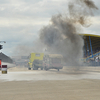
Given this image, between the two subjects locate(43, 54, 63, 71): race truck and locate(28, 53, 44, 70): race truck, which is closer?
locate(43, 54, 63, 71): race truck

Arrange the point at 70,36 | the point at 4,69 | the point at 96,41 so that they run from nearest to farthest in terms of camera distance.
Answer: the point at 4,69 < the point at 70,36 < the point at 96,41

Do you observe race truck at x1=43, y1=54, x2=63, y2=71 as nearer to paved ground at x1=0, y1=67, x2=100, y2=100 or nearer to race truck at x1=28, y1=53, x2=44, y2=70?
race truck at x1=28, y1=53, x2=44, y2=70

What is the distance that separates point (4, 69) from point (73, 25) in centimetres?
1153

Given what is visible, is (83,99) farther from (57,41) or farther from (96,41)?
(96,41)

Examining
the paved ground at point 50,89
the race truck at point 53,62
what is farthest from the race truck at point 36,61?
the paved ground at point 50,89

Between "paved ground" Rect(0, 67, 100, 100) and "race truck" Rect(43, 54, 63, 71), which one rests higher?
"race truck" Rect(43, 54, 63, 71)

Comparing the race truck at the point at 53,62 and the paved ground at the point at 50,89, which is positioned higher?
the race truck at the point at 53,62

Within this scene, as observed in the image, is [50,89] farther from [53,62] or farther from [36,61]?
[36,61]

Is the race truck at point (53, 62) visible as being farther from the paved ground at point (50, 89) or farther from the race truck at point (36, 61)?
the paved ground at point (50, 89)

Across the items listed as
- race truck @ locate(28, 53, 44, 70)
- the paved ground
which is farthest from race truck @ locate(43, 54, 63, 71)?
the paved ground

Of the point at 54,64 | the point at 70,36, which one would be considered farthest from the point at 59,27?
the point at 54,64

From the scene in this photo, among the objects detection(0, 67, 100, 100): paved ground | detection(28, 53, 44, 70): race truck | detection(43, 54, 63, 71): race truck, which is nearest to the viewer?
detection(0, 67, 100, 100): paved ground

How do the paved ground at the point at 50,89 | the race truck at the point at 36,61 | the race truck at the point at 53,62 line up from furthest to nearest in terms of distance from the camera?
the race truck at the point at 36,61
the race truck at the point at 53,62
the paved ground at the point at 50,89

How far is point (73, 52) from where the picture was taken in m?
44.2
